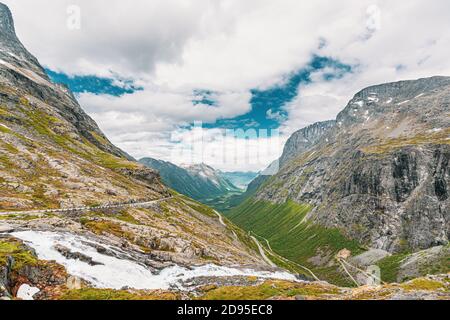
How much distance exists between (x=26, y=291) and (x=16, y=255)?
755cm

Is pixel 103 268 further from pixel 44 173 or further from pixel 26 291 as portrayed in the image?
pixel 44 173

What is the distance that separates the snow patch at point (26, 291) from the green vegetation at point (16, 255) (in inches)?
127

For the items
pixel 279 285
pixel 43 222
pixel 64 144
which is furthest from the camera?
pixel 64 144

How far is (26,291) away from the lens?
119ft

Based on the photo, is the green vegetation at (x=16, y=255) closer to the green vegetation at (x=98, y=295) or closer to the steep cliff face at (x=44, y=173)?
the green vegetation at (x=98, y=295)

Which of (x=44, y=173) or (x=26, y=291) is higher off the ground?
(x=44, y=173)

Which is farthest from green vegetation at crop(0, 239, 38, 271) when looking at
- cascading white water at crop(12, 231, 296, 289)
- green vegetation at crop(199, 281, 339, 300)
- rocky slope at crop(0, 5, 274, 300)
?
green vegetation at crop(199, 281, 339, 300)

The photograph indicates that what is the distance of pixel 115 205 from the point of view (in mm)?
117688

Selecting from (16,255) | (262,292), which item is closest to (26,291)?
(16,255)

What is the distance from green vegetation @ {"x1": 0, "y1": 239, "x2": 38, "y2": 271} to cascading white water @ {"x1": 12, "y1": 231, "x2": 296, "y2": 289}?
3.93m

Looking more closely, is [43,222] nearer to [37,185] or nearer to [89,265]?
[89,265]

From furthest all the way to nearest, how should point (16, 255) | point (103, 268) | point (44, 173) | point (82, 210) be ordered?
1. point (44, 173)
2. point (82, 210)
3. point (103, 268)
4. point (16, 255)
